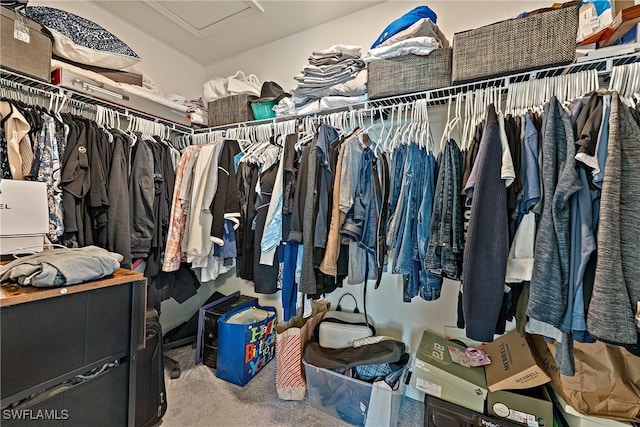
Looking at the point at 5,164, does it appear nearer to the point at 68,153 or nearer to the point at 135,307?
the point at 68,153

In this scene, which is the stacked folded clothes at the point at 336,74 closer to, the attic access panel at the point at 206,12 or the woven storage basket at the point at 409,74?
the woven storage basket at the point at 409,74

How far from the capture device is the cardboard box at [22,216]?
95 cm

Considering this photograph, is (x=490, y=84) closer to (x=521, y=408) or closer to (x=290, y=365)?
(x=521, y=408)

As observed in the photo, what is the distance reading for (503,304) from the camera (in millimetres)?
961

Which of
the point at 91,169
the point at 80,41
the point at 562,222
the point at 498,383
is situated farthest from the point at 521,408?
the point at 80,41

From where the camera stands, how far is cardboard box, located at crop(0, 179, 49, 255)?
0.95 m

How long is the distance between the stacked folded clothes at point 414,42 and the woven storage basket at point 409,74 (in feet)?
0.08

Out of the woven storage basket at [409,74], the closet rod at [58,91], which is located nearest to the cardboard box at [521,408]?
the woven storage basket at [409,74]

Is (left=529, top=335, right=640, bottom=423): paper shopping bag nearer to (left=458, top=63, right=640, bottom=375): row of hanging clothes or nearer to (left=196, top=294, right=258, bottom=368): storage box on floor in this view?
(left=458, top=63, right=640, bottom=375): row of hanging clothes

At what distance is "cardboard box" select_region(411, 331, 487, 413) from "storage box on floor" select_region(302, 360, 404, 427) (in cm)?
14

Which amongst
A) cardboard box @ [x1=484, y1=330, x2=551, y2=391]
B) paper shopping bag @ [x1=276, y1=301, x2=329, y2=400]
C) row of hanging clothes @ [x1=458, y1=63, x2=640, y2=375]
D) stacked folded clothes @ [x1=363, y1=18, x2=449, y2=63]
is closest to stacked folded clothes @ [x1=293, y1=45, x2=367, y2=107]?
stacked folded clothes @ [x1=363, y1=18, x2=449, y2=63]

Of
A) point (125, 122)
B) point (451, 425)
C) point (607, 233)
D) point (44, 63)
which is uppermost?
point (44, 63)

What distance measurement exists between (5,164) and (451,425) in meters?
2.29

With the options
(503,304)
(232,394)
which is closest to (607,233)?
(503,304)
